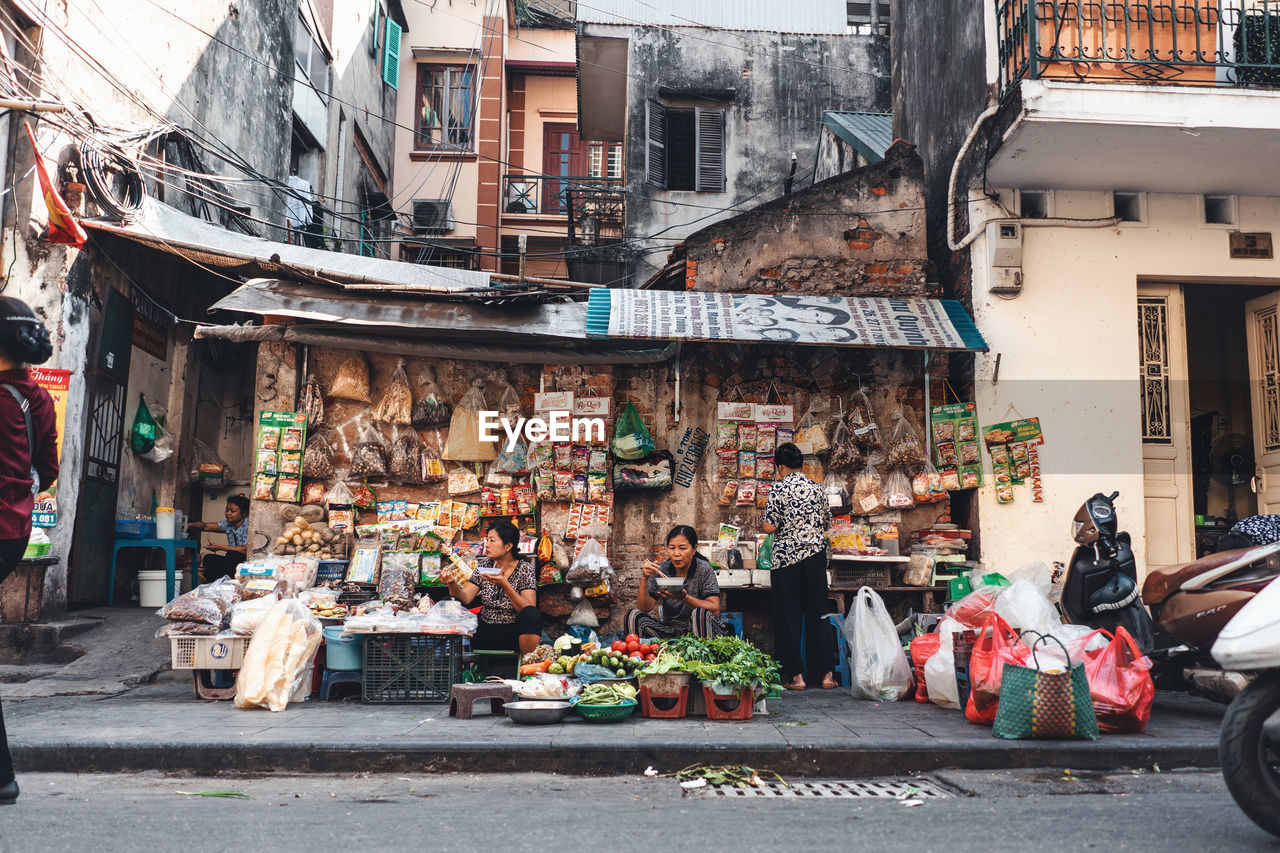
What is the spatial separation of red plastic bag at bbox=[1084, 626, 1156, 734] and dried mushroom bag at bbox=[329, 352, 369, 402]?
6.33 meters

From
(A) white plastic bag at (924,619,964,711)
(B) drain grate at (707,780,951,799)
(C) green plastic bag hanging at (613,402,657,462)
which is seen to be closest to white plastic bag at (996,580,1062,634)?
(A) white plastic bag at (924,619,964,711)

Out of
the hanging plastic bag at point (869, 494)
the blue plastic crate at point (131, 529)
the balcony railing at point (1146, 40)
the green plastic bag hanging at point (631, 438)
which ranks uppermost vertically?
the balcony railing at point (1146, 40)

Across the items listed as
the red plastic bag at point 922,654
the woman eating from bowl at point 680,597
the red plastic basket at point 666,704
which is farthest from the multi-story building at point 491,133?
the red plastic basket at point 666,704

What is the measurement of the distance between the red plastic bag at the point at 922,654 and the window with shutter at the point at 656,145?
9969 mm

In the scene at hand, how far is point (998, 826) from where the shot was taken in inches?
150

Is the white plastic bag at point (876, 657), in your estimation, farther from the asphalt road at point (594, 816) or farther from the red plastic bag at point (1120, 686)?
the asphalt road at point (594, 816)

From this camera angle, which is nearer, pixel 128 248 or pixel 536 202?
pixel 128 248

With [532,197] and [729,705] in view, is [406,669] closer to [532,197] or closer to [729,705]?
[729,705]

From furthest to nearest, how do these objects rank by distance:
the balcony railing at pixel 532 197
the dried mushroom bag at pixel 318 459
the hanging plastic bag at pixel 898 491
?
the balcony railing at pixel 532 197, the hanging plastic bag at pixel 898 491, the dried mushroom bag at pixel 318 459

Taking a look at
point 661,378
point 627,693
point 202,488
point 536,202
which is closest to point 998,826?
point 627,693

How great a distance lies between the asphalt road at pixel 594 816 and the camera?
11.6 ft

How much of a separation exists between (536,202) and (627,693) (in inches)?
654

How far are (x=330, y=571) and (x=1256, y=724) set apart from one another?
700 cm

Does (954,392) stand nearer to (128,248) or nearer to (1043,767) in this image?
(1043,767)
